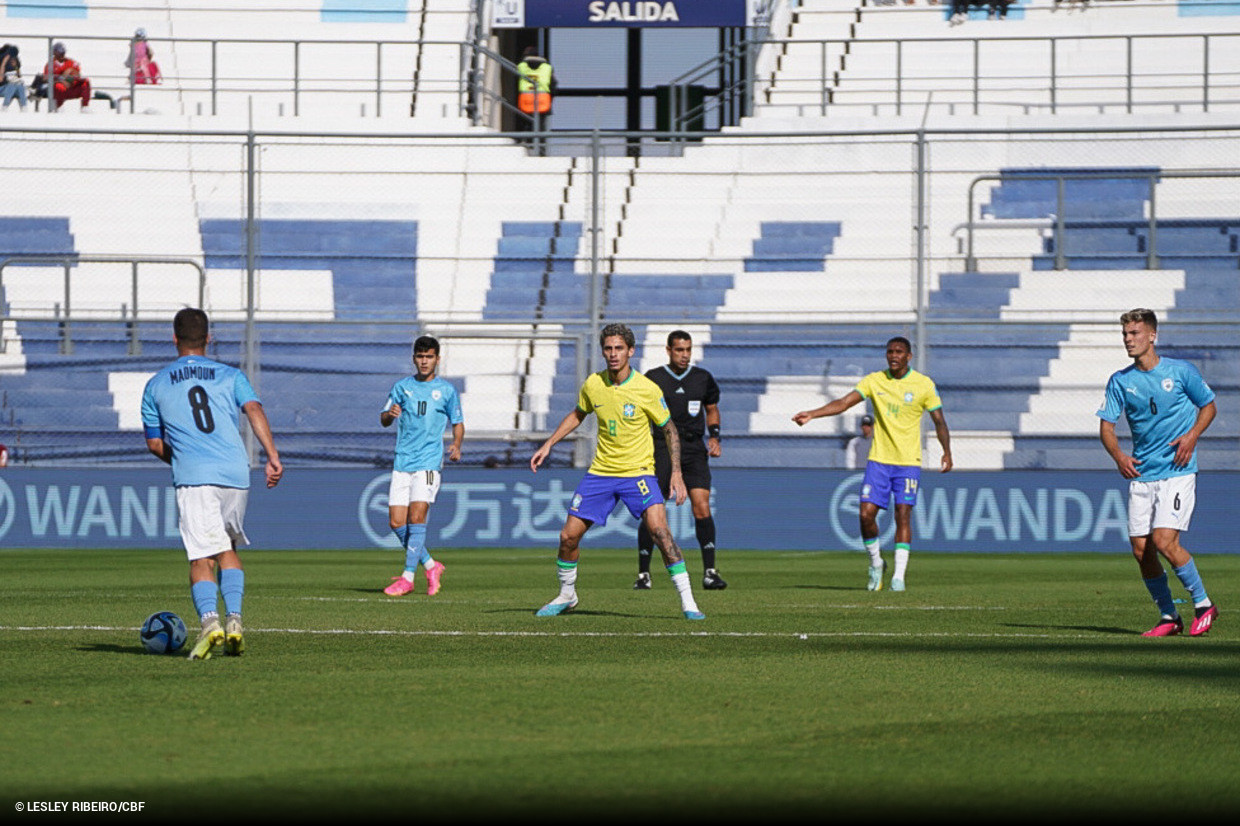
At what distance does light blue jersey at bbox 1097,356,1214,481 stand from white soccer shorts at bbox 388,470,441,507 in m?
5.61

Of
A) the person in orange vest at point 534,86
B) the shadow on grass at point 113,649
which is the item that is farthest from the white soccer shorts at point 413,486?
the person in orange vest at point 534,86

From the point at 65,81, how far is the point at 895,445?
20.0 meters

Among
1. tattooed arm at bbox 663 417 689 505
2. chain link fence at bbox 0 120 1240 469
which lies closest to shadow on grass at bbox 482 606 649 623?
tattooed arm at bbox 663 417 689 505

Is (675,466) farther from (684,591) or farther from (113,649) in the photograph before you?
(113,649)

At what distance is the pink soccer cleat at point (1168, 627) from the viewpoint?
1017cm

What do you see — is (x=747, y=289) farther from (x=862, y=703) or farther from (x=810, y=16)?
(x=862, y=703)

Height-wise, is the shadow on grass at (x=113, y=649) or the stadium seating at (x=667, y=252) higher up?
the stadium seating at (x=667, y=252)

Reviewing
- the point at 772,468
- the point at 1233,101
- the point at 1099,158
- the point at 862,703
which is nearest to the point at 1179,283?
the point at 1099,158

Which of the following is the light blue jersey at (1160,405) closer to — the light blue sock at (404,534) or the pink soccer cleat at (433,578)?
the pink soccer cleat at (433,578)

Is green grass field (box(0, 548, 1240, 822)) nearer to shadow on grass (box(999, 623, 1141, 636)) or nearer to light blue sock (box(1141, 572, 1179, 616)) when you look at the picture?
shadow on grass (box(999, 623, 1141, 636))

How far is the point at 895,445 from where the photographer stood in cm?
1401

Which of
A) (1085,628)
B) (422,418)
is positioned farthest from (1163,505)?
(422,418)

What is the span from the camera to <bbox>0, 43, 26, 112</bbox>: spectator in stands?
28970mm

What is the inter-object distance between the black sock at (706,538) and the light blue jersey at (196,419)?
636 cm
